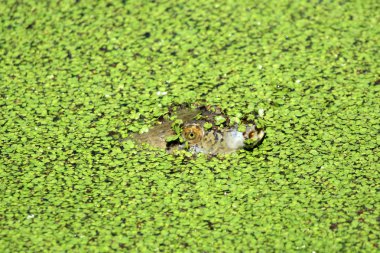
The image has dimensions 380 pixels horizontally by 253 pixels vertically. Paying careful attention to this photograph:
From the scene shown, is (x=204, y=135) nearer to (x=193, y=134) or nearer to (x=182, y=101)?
(x=193, y=134)

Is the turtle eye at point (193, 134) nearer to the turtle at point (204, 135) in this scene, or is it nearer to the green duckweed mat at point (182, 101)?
Result: the turtle at point (204, 135)

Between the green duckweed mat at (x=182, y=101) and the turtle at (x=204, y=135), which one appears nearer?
the green duckweed mat at (x=182, y=101)

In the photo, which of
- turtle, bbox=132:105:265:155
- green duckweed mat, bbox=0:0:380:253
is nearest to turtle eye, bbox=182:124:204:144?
turtle, bbox=132:105:265:155

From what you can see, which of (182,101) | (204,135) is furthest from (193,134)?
(182,101)

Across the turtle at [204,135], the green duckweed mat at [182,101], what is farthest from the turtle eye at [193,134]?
the green duckweed mat at [182,101]

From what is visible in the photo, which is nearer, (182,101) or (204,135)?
(204,135)

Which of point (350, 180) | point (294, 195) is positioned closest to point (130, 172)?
point (294, 195)
